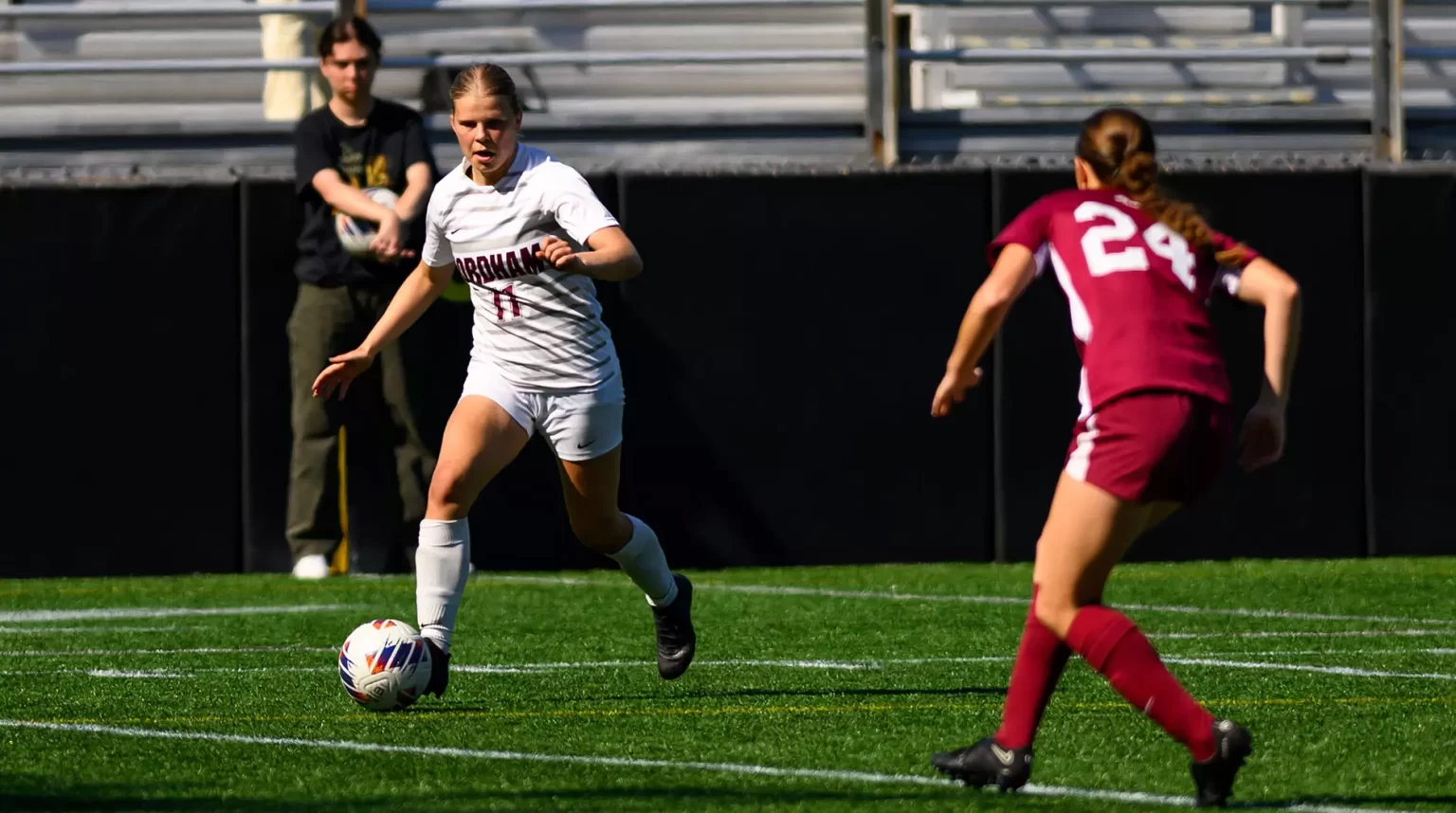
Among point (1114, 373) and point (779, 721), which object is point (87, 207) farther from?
point (1114, 373)

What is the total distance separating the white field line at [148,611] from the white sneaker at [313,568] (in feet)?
4.29

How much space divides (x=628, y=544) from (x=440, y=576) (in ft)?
2.52

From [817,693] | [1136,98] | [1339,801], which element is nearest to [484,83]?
[817,693]

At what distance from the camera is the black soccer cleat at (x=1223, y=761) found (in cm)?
468

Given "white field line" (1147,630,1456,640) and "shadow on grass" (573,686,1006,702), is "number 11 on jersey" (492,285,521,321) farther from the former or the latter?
"white field line" (1147,630,1456,640)

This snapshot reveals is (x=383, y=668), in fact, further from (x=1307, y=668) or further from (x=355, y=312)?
(x=355, y=312)

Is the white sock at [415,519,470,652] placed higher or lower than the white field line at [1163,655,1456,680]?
higher

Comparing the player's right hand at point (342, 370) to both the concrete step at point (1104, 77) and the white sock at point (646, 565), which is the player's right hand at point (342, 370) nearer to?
the white sock at point (646, 565)

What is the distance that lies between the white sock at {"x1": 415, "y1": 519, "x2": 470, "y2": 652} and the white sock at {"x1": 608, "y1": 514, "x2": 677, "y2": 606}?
0.68m

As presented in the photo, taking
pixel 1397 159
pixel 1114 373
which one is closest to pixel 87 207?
pixel 1397 159

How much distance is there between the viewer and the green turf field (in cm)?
506

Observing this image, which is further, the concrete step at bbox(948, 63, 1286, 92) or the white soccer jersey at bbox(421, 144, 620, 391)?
the concrete step at bbox(948, 63, 1286, 92)

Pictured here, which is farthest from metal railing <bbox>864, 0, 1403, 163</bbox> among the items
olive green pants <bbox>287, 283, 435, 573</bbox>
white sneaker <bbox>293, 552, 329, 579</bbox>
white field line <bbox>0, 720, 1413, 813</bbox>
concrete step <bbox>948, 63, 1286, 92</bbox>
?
white field line <bbox>0, 720, 1413, 813</bbox>

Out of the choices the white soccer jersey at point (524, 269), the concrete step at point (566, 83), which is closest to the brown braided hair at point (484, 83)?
the white soccer jersey at point (524, 269)
